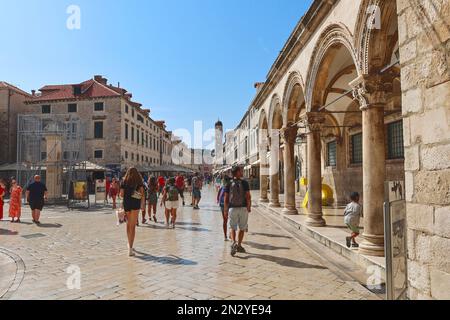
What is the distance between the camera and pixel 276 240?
301 inches

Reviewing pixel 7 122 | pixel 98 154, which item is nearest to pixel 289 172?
pixel 98 154

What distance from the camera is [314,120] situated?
8.90 metres

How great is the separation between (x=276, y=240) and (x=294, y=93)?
5.61m

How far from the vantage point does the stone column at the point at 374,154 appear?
569 cm

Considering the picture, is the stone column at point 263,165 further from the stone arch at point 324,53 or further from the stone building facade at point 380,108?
the stone arch at point 324,53

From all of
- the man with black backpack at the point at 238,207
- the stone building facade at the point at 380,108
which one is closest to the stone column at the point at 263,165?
the stone building facade at the point at 380,108

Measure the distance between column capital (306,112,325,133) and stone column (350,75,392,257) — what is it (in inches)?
117

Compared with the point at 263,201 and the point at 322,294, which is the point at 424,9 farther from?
the point at 263,201

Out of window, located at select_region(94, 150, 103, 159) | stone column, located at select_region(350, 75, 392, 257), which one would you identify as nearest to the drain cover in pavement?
stone column, located at select_region(350, 75, 392, 257)

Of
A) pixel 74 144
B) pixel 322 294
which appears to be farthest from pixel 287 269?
pixel 74 144

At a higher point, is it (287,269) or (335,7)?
(335,7)

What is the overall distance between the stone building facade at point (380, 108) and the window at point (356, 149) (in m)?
0.05

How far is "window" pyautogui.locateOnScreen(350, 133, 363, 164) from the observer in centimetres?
1337
